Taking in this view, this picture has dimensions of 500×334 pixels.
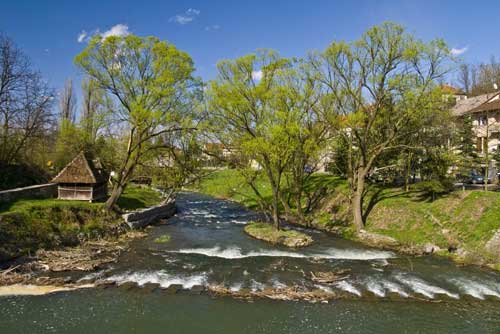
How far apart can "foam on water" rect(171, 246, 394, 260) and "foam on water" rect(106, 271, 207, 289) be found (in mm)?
4054

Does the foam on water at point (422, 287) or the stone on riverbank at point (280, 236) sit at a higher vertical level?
the stone on riverbank at point (280, 236)

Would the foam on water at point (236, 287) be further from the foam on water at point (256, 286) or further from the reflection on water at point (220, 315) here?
the reflection on water at point (220, 315)

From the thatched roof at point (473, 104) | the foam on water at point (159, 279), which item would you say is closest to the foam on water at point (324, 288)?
the foam on water at point (159, 279)

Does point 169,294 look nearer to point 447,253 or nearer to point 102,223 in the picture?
point 102,223

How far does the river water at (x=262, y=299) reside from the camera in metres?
13.5

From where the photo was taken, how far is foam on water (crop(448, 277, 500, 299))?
16672mm

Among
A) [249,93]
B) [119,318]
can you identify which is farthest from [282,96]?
[119,318]

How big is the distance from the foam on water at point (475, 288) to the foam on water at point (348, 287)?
195 inches

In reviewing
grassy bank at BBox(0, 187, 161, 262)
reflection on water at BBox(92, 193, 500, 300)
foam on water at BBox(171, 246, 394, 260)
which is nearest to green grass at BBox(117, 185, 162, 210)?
grassy bank at BBox(0, 187, 161, 262)

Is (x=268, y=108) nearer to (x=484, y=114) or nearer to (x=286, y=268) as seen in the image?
(x=286, y=268)

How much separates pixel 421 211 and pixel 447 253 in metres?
5.14

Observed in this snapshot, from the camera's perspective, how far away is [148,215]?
105 feet

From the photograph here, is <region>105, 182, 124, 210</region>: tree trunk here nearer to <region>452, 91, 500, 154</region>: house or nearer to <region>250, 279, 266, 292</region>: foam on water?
<region>250, 279, 266, 292</region>: foam on water

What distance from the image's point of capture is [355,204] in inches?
1142
